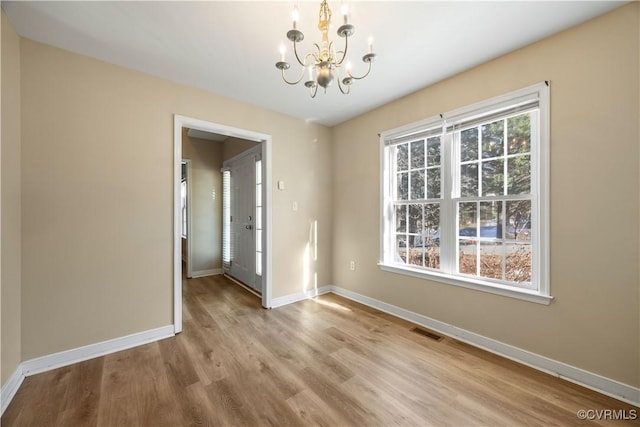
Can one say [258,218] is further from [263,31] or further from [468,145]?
[468,145]

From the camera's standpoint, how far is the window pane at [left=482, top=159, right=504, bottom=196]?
229 centimetres

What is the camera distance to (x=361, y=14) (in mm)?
1764

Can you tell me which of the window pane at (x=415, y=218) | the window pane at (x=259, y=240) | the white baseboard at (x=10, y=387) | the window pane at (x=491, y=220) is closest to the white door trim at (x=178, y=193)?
the window pane at (x=259, y=240)

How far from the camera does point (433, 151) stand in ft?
9.14

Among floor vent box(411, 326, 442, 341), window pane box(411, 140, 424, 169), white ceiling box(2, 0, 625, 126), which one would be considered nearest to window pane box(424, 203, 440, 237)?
window pane box(411, 140, 424, 169)

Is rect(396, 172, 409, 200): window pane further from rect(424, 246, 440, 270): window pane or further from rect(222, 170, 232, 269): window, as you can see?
rect(222, 170, 232, 269): window

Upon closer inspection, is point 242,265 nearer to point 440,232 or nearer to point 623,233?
point 440,232

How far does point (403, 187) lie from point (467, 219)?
0.81 metres

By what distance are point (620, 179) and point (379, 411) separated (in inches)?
85.4

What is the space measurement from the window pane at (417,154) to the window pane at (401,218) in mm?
496

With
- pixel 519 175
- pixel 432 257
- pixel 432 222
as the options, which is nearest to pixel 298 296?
pixel 432 257

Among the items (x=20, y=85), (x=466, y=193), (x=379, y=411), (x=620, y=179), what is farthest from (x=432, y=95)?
Answer: (x=20, y=85)

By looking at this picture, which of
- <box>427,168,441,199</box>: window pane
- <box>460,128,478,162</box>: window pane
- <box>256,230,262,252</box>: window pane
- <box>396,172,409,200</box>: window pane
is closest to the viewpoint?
<box>460,128,478,162</box>: window pane

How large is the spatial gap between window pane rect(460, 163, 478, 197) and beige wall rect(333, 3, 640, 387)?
571 millimetres
